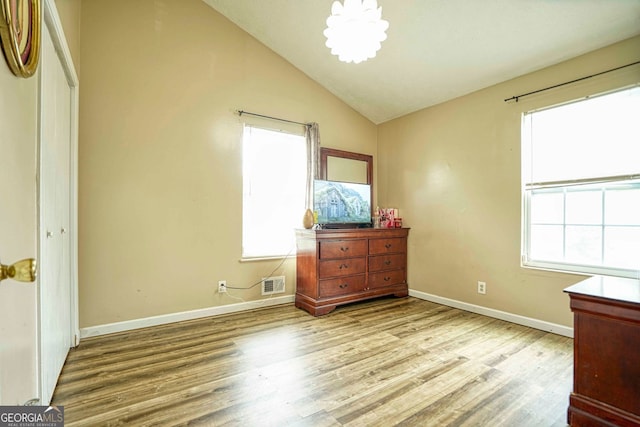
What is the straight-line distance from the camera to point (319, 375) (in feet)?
6.27

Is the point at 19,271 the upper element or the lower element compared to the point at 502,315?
upper

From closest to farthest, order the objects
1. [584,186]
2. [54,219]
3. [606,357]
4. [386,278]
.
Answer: [606,357] < [54,219] < [584,186] < [386,278]

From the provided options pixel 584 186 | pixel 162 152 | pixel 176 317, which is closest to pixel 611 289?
pixel 584 186

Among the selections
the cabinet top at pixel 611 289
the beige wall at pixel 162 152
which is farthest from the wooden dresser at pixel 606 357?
the beige wall at pixel 162 152

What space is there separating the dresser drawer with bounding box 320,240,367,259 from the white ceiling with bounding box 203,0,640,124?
1944mm

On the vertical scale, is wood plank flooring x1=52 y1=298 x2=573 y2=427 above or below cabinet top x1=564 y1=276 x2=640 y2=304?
below

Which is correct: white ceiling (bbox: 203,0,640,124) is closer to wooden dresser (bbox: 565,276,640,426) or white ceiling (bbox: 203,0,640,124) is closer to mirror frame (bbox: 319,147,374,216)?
mirror frame (bbox: 319,147,374,216)

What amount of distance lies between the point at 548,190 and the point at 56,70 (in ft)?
12.9

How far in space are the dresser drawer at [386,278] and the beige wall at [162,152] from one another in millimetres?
1380

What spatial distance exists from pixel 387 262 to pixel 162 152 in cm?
280

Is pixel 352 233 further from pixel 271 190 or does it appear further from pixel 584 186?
pixel 584 186

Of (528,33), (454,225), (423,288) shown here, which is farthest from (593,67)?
(423,288)

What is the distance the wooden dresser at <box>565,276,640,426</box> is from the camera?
1341mm

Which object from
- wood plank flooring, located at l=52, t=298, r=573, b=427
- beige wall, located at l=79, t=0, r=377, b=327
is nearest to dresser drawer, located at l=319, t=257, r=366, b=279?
wood plank flooring, located at l=52, t=298, r=573, b=427
